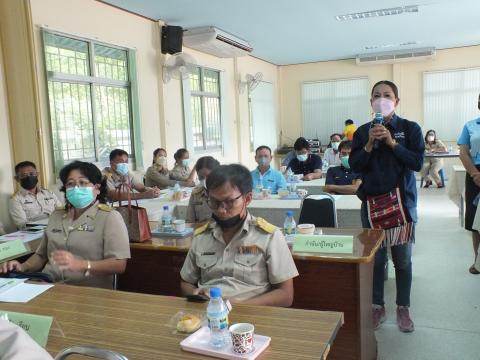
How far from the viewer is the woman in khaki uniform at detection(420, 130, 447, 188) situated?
8750mm

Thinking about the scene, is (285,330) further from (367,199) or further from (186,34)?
(186,34)

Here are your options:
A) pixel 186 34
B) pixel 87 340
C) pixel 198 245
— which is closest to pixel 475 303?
pixel 198 245

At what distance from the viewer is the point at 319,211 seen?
301cm

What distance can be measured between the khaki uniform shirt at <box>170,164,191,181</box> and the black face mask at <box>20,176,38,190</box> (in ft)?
7.11

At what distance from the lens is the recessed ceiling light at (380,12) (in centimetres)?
621

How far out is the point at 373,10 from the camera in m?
6.27

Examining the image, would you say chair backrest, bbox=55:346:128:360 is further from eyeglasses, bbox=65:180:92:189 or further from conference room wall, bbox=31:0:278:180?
conference room wall, bbox=31:0:278:180

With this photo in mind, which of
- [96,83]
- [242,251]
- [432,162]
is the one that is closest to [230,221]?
[242,251]

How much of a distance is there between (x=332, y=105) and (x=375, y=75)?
1.18 meters

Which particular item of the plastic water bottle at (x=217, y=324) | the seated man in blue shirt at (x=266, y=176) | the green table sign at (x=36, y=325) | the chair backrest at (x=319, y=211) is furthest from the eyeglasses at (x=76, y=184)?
the seated man in blue shirt at (x=266, y=176)

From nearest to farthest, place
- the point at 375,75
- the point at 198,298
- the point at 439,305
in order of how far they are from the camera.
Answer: the point at 198,298 < the point at 439,305 < the point at 375,75

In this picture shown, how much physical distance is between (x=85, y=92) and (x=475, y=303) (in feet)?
14.6

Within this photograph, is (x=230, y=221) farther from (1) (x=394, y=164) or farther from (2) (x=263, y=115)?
(2) (x=263, y=115)

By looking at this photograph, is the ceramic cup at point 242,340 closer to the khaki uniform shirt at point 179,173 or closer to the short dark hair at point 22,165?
the short dark hair at point 22,165
